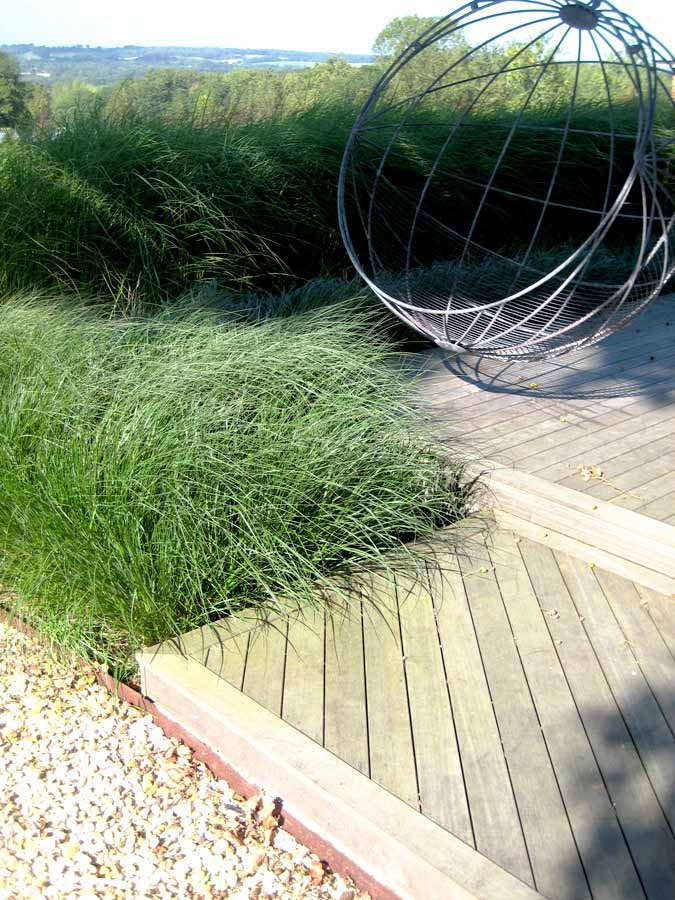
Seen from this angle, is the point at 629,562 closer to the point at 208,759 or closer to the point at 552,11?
the point at 208,759

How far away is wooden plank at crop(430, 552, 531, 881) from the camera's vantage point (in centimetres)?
155

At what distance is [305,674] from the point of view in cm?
205

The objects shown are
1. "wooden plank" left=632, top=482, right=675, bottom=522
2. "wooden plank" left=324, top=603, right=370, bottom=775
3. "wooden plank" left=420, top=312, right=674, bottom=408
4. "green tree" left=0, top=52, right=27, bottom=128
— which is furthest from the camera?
"green tree" left=0, top=52, right=27, bottom=128

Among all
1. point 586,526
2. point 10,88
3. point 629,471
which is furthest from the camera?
point 10,88

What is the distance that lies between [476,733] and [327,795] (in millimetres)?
379

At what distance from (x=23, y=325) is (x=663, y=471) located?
2.46 metres

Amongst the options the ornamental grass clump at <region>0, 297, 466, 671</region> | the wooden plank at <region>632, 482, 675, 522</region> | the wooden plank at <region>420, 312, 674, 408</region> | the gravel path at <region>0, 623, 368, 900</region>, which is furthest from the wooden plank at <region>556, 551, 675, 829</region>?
the wooden plank at <region>420, 312, 674, 408</region>

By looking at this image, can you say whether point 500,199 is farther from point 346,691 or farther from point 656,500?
point 346,691

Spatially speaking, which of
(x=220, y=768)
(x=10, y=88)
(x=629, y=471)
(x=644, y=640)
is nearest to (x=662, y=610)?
(x=644, y=640)

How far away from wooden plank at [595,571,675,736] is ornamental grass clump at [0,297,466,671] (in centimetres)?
59

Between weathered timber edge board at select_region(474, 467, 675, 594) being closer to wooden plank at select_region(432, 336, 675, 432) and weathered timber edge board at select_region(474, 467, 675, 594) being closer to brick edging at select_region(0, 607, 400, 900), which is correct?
wooden plank at select_region(432, 336, 675, 432)

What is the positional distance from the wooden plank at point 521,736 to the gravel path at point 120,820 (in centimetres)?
37

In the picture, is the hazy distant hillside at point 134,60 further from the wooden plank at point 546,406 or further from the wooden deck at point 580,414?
the wooden plank at point 546,406

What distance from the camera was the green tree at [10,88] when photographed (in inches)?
256
